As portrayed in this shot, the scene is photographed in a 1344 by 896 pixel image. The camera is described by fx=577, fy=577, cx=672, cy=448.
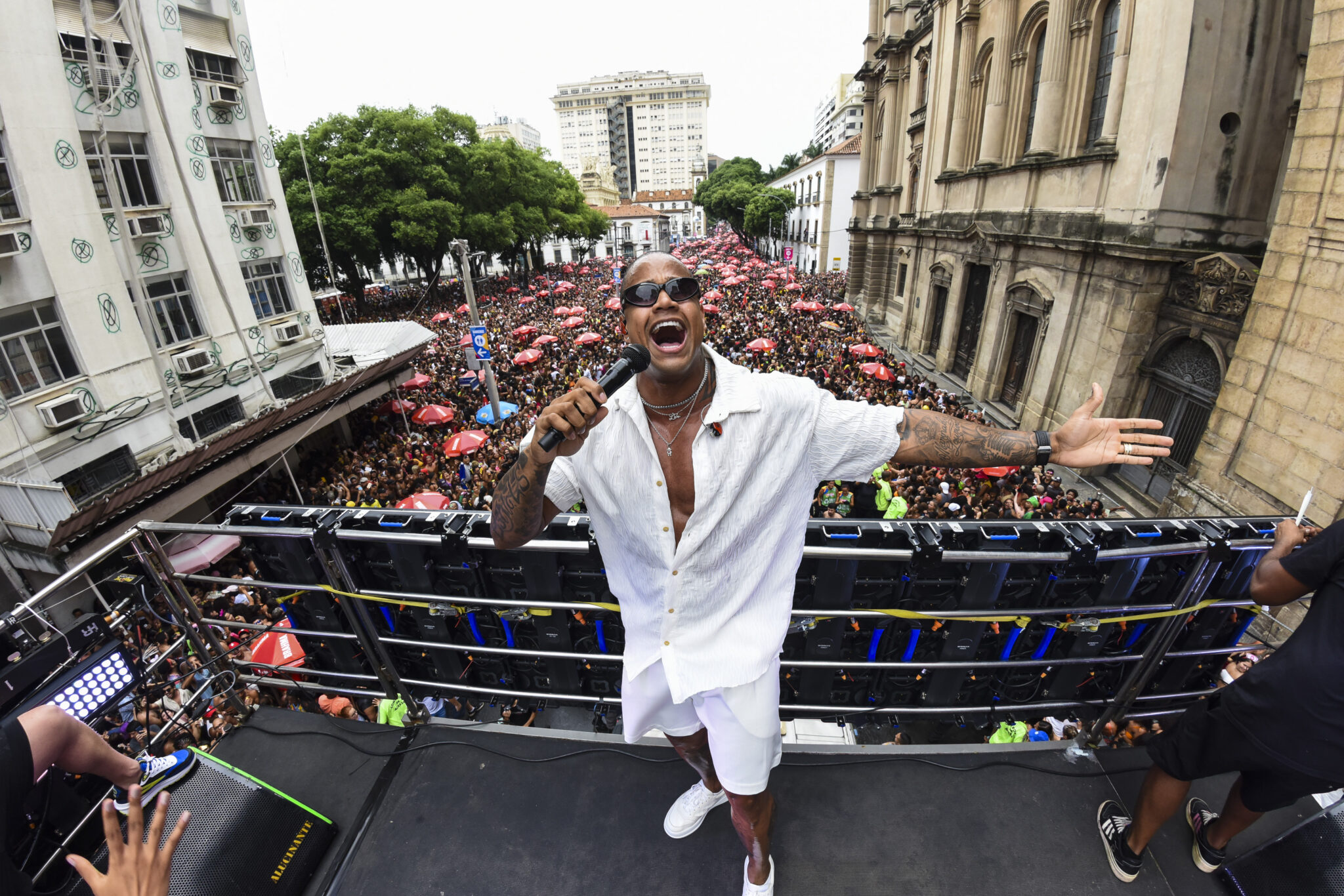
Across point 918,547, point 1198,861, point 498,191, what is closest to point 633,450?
point 918,547

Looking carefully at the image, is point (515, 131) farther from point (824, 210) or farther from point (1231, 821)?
point (1231, 821)

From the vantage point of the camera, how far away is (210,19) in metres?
12.8

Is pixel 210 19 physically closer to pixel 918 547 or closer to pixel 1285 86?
pixel 918 547

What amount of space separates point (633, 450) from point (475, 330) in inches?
539

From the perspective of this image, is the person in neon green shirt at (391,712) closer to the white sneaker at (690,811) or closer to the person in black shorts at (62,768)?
the person in black shorts at (62,768)

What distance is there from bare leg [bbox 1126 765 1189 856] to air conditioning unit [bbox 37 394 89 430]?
46.8 feet

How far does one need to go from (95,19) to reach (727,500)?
1553 cm

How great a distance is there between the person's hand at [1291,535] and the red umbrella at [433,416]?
1513cm

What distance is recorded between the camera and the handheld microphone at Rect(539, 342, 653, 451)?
1.65 metres

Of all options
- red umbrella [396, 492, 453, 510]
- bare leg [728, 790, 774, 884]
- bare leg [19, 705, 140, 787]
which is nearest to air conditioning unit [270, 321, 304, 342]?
red umbrella [396, 492, 453, 510]

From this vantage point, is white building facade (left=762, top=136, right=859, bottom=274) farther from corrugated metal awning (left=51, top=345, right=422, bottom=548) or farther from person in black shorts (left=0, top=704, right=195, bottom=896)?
person in black shorts (left=0, top=704, right=195, bottom=896)

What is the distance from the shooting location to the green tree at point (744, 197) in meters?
53.2

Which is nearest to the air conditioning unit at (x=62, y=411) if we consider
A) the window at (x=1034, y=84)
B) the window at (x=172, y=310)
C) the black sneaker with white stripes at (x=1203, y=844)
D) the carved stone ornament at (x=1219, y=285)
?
the window at (x=172, y=310)

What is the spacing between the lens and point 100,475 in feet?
35.4
